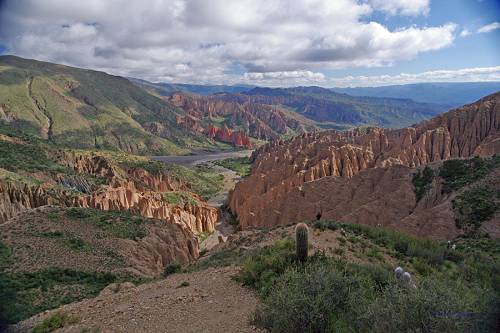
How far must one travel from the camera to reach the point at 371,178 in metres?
43.3

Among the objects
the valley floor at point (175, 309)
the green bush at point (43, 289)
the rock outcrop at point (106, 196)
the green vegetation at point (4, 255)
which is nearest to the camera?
the valley floor at point (175, 309)

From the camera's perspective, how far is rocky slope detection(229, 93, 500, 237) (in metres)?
35.9

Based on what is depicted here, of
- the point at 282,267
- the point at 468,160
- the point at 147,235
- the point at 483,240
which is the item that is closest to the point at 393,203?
the point at 468,160

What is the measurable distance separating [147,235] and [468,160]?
1312 inches

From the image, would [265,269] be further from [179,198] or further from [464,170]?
[179,198]

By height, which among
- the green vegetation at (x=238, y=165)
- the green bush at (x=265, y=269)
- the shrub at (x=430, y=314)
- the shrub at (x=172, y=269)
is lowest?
the green vegetation at (x=238, y=165)

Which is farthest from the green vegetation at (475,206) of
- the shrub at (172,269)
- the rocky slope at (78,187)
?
the rocky slope at (78,187)

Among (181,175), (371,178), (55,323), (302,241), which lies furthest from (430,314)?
(181,175)

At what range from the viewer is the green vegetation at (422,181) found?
36609mm

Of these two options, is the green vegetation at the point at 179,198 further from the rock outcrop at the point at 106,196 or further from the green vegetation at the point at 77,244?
the green vegetation at the point at 77,244

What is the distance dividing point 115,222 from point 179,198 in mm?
29614

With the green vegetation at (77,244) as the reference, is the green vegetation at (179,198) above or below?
below

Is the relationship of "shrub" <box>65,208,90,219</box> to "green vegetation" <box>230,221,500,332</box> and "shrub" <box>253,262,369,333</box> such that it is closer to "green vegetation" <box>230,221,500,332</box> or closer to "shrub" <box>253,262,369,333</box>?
"green vegetation" <box>230,221,500,332</box>

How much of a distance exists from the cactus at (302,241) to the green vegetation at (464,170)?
26403mm
